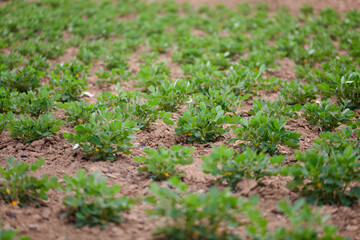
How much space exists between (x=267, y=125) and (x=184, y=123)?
82 centimetres

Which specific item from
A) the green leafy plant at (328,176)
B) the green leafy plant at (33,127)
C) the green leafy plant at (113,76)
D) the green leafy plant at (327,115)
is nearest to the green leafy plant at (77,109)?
the green leafy plant at (33,127)

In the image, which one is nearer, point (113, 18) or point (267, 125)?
point (267, 125)

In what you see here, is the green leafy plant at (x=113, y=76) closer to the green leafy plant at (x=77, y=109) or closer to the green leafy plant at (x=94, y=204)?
the green leafy plant at (x=77, y=109)

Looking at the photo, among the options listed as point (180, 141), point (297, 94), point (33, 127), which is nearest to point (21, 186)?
point (33, 127)

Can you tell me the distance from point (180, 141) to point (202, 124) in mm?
319

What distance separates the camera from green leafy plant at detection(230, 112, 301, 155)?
116 inches

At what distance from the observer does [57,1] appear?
909 centimetres

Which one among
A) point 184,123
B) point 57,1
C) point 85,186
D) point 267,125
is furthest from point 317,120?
point 57,1

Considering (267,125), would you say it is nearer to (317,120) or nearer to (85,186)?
(317,120)

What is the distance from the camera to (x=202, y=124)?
3244 mm

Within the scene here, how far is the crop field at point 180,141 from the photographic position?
84.7 inches

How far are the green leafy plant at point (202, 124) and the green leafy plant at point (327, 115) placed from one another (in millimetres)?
996

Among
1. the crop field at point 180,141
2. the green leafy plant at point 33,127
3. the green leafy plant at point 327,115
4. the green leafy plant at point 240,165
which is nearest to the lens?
the crop field at point 180,141

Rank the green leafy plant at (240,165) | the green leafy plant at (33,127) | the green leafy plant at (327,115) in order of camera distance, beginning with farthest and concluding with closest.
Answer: the green leafy plant at (327,115) → the green leafy plant at (33,127) → the green leafy plant at (240,165)
